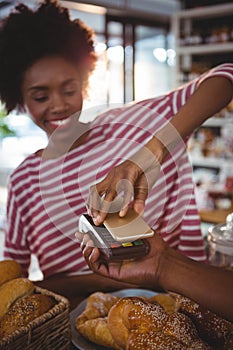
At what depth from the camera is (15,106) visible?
1.02 m

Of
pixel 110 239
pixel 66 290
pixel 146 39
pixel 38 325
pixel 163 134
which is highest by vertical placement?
pixel 146 39

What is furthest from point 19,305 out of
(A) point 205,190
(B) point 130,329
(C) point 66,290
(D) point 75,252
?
(A) point 205,190

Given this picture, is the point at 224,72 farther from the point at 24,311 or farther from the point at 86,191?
the point at 24,311

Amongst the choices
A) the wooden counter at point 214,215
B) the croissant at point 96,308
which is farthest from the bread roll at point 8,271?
the wooden counter at point 214,215

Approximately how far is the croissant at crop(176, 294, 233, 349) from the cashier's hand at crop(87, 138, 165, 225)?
175 millimetres

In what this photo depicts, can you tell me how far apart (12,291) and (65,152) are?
0.47 meters

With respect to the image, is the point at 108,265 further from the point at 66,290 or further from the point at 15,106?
the point at 15,106

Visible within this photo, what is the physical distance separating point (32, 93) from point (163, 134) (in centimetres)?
30

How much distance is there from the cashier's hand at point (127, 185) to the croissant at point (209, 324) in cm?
17

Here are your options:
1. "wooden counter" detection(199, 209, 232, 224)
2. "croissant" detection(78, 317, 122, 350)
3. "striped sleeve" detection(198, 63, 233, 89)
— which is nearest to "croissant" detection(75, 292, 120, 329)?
"croissant" detection(78, 317, 122, 350)

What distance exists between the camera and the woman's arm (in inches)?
25.1

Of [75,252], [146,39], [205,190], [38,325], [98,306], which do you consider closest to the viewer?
[38,325]

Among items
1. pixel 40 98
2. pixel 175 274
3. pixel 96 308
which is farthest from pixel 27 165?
pixel 175 274

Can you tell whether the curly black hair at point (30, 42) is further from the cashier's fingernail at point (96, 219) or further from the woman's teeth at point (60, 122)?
the cashier's fingernail at point (96, 219)
